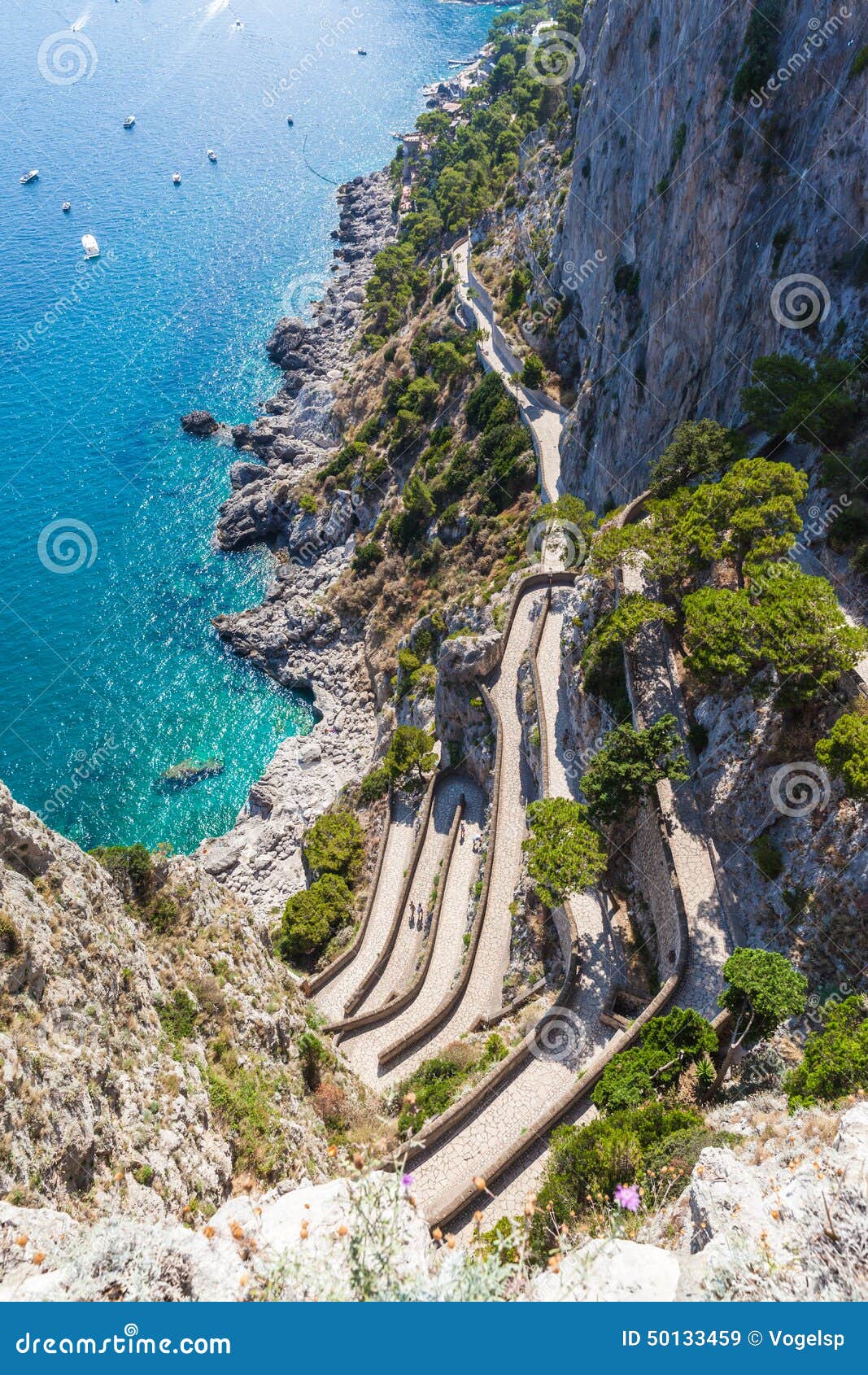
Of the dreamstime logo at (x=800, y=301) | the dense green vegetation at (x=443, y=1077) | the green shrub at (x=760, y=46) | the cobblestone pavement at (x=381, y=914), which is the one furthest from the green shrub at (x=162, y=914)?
the green shrub at (x=760, y=46)

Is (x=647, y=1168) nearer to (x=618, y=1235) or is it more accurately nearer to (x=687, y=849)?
(x=618, y=1235)

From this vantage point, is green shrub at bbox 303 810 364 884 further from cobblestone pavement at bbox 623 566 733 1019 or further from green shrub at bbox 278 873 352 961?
cobblestone pavement at bbox 623 566 733 1019

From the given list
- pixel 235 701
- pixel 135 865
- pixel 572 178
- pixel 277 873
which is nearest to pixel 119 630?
pixel 235 701

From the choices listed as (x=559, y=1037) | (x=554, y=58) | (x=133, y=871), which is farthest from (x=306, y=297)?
(x=559, y=1037)

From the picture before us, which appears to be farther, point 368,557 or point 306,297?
point 306,297

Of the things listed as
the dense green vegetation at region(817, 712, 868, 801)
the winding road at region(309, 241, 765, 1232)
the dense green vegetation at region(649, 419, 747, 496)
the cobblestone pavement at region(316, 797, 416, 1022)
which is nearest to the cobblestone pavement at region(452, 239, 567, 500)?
the winding road at region(309, 241, 765, 1232)

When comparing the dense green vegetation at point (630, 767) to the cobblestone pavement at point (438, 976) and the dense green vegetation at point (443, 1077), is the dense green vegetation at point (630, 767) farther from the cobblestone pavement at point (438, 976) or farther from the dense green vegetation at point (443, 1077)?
the cobblestone pavement at point (438, 976)

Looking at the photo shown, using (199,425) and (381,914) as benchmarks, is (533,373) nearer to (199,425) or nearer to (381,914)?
(199,425)

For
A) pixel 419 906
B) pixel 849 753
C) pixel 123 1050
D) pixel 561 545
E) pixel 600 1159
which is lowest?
pixel 123 1050
